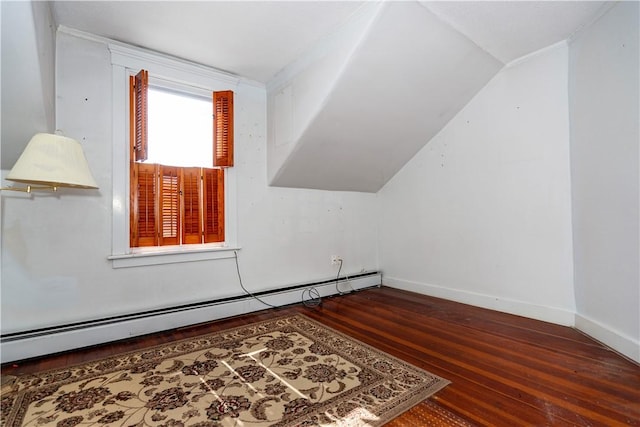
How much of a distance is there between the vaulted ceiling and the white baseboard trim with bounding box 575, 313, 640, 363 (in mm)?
2342

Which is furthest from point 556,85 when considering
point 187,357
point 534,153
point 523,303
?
point 187,357

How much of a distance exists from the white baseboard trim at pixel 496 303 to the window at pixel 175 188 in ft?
8.17

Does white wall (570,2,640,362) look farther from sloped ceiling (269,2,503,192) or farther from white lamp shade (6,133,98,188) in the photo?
white lamp shade (6,133,98,188)

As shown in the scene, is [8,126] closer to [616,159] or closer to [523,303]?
[616,159]

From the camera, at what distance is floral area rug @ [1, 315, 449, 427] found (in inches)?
59.4

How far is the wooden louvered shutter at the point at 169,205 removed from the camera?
2.81 metres

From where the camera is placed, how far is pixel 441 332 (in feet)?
8.50

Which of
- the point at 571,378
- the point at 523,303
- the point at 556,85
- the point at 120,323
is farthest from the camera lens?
the point at 523,303

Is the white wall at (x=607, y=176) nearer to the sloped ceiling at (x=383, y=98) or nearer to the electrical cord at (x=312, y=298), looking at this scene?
the sloped ceiling at (x=383, y=98)

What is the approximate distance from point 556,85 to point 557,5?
0.74 metres

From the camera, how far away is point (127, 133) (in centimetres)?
261

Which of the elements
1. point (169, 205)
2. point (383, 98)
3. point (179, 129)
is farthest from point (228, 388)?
point (383, 98)

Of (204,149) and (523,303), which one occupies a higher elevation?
(204,149)

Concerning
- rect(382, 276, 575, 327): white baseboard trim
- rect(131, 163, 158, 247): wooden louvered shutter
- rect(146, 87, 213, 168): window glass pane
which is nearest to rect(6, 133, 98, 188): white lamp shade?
rect(131, 163, 158, 247): wooden louvered shutter
